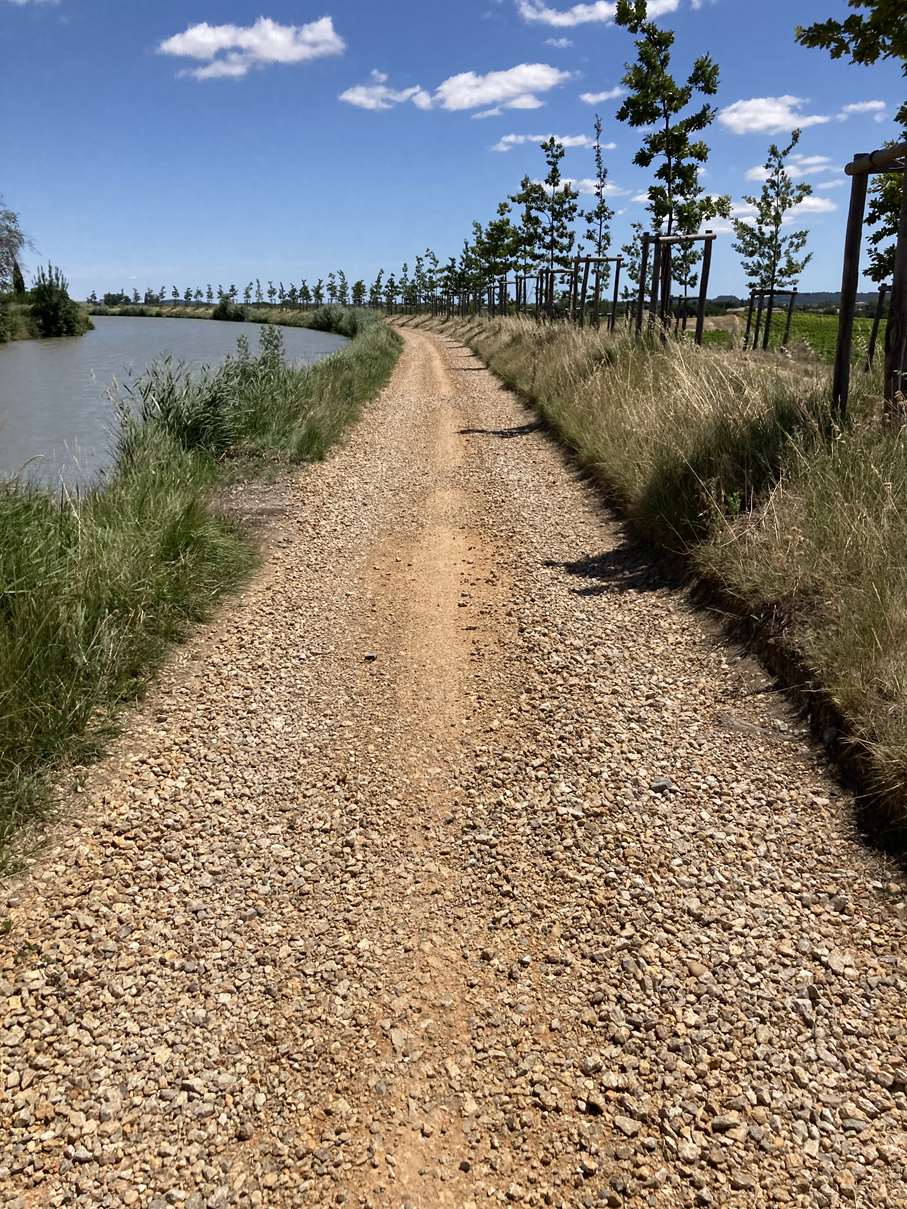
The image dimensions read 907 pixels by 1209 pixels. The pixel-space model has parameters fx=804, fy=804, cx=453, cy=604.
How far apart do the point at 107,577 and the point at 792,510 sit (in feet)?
13.7

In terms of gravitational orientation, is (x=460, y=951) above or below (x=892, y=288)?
below

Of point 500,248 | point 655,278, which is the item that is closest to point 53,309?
point 500,248

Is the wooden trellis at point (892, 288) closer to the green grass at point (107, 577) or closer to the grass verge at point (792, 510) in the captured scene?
the grass verge at point (792, 510)

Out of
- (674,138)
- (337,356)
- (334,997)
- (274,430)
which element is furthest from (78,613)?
(337,356)

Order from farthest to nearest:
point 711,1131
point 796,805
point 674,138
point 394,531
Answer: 1. point 674,138
2. point 394,531
3. point 796,805
4. point 711,1131

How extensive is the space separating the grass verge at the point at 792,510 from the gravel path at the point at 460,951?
32cm

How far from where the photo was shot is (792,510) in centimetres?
489

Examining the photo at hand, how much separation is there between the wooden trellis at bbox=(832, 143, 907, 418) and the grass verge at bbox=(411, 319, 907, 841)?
0.25 metres

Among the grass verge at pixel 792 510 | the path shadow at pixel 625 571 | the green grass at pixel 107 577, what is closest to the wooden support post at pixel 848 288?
the grass verge at pixel 792 510

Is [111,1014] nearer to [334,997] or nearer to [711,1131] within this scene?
[334,997]

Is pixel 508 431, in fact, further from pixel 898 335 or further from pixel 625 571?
pixel 898 335

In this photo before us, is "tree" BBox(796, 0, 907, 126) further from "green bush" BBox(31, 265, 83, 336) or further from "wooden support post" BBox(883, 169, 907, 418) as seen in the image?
"green bush" BBox(31, 265, 83, 336)

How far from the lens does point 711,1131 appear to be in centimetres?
206

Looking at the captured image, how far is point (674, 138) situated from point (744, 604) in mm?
12531
